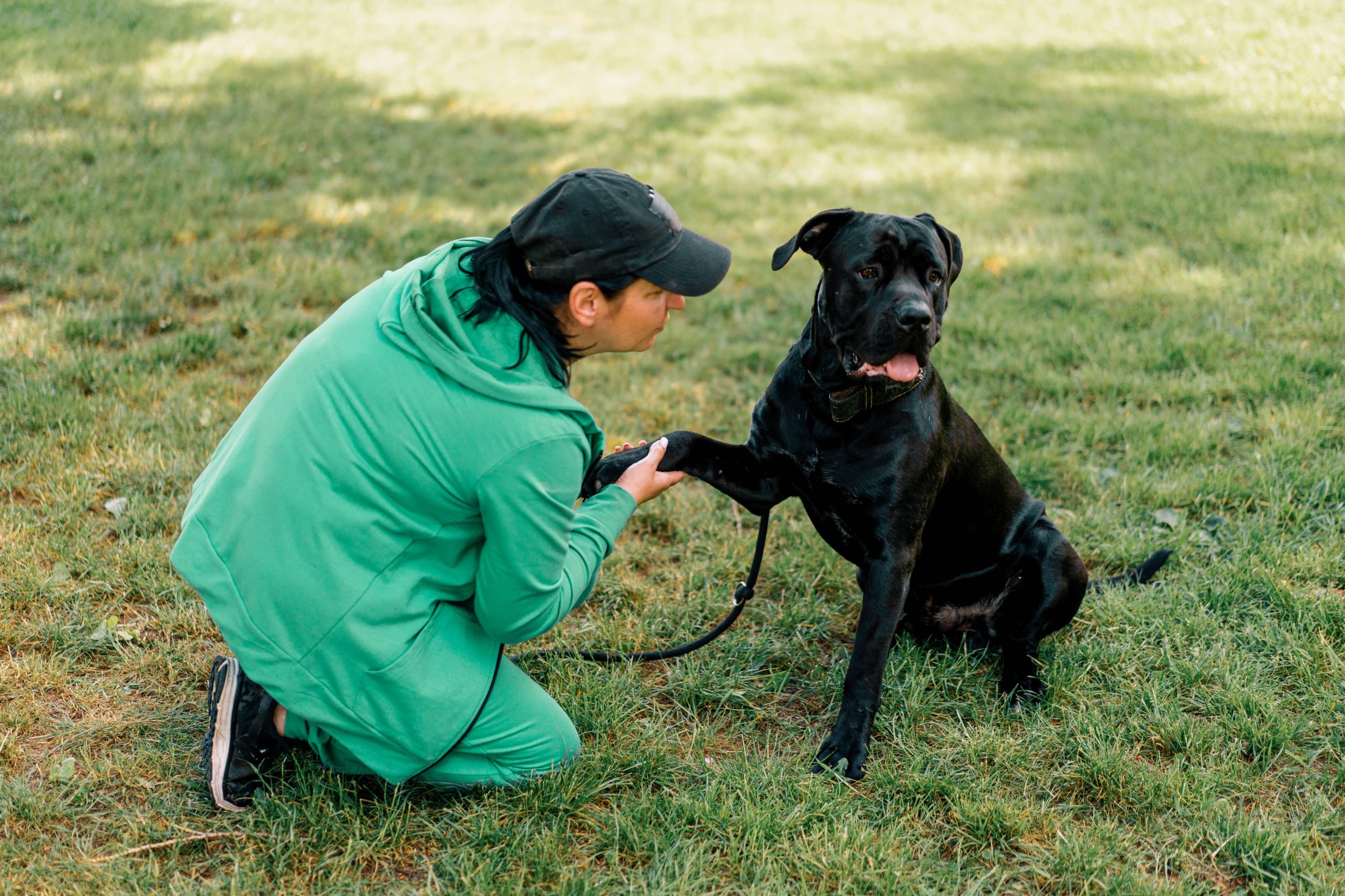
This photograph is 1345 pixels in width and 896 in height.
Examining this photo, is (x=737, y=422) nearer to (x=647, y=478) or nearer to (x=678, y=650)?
(x=678, y=650)

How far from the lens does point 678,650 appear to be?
3.26 metres

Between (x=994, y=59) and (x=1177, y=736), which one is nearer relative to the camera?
(x=1177, y=736)

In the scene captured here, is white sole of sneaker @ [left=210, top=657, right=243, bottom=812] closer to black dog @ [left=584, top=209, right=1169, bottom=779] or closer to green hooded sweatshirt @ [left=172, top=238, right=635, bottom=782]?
green hooded sweatshirt @ [left=172, top=238, right=635, bottom=782]

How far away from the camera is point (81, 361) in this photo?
468cm

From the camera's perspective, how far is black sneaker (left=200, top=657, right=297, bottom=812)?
2.58 metres

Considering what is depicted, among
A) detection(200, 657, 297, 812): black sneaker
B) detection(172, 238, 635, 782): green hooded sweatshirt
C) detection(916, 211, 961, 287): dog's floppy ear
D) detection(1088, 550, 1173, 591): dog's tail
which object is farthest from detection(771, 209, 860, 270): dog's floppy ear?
detection(200, 657, 297, 812): black sneaker

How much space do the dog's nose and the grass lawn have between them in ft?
3.74

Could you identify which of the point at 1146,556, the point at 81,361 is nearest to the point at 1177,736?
the point at 1146,556

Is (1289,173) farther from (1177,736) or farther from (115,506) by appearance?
(115,506)

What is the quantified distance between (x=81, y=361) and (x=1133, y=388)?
4954mm

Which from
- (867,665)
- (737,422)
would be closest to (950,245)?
(867,665)

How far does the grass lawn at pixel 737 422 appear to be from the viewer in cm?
258

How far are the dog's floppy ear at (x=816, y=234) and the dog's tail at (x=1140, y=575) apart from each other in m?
1.62

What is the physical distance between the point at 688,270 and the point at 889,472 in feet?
3.21
